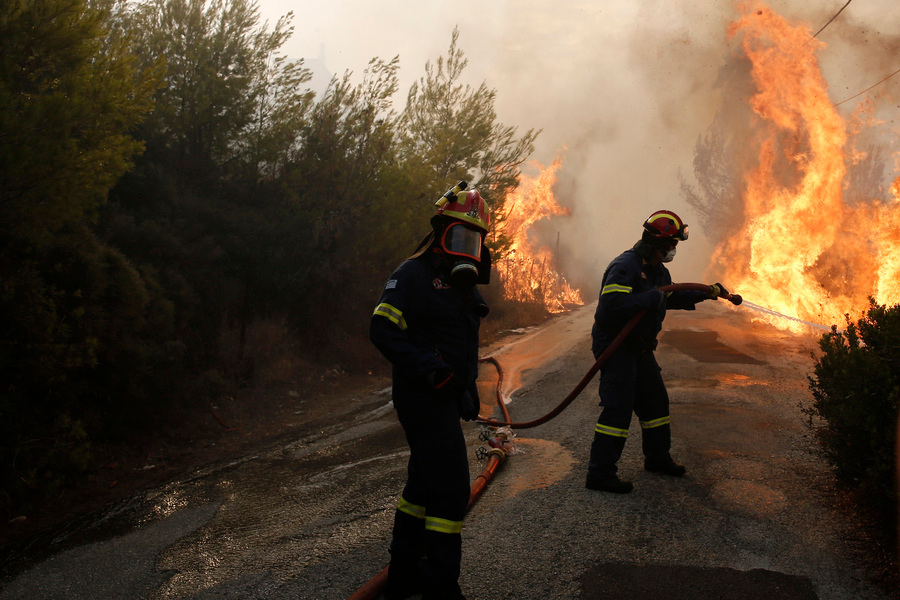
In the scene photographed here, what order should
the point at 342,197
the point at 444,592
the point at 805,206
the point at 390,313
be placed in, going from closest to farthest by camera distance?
1. the point at 444,592
2. the point at 390,313
3. the point at 342,197
4. the point at 805,206

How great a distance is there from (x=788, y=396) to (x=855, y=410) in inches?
164

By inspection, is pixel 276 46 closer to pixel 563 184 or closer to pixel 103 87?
pixel 103 87

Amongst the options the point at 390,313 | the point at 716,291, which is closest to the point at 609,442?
the point at 716,291

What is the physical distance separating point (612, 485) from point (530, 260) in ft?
80.5

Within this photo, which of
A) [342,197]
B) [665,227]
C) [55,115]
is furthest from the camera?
[342,197]

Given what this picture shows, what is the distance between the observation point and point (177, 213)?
949 centimetres

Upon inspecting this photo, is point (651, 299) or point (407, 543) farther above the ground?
point (651, 299)

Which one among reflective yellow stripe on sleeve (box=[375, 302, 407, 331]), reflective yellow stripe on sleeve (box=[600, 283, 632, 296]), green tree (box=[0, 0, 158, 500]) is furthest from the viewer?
green tree (box=[0, 0, 158, 500])

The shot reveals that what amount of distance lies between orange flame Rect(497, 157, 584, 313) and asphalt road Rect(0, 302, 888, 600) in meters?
12.4

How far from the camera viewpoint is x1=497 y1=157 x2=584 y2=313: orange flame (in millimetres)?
24609

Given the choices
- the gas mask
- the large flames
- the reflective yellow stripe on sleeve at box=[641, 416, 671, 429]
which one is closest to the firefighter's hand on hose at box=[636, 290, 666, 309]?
the reflective yellow stripe on sleeve at box=[641, 416, 671, 429]

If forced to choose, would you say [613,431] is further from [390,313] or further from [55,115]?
[55,115]

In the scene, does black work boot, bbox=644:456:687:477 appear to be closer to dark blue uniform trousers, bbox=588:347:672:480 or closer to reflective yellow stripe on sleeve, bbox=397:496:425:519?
dark blue uniform trousers, bbox=588:347:672:480

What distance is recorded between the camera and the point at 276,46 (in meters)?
11.7
